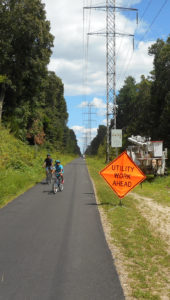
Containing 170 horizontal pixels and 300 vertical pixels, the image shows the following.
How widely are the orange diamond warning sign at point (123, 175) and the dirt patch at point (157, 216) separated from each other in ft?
3.30

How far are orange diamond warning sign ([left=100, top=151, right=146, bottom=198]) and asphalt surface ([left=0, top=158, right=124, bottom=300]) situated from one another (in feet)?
4.53

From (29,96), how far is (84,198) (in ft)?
75.9

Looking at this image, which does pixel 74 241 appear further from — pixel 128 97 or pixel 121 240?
pixel 128 97

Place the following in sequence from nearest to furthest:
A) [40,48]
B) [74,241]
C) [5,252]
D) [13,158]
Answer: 1. [5,252]
2. [74,241]
3. [13,158]
4. [40,48]

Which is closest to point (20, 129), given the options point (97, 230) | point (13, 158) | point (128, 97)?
point (13, 158)

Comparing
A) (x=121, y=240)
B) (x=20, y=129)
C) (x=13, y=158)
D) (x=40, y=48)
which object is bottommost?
(x=121, y=240)

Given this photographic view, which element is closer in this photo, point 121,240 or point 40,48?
point 121,240

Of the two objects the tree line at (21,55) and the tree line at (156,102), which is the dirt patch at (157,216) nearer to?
the tree line at (21,55)

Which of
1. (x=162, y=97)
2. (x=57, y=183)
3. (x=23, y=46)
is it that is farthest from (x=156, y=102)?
(x=57, y=183)

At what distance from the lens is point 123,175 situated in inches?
437

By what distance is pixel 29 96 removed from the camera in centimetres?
3391

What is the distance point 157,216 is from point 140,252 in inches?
152

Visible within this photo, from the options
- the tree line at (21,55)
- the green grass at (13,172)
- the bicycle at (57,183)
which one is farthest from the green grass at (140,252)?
the tree line at (21,55)

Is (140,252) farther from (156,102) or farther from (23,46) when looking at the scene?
(156,102)
